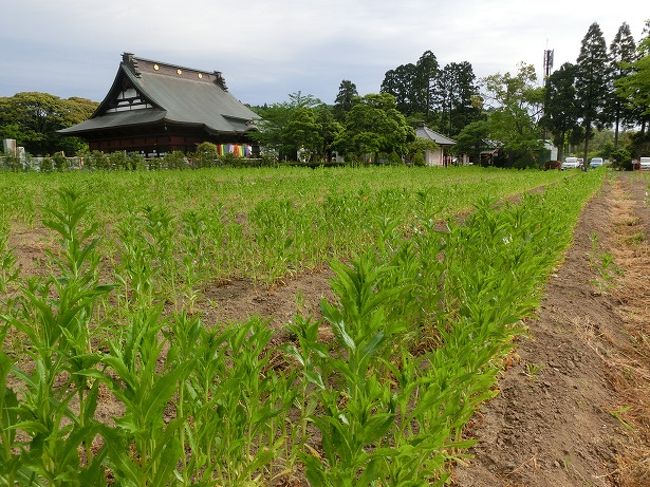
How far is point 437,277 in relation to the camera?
3.38 metres

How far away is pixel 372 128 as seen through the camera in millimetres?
31641

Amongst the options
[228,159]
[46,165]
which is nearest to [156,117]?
[228,159]

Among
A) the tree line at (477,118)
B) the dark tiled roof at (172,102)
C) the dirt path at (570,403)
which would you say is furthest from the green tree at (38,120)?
the dirt path at (570,403)

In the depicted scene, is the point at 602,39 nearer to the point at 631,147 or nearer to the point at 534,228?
the point at 631,147

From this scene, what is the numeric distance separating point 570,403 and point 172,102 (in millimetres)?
31091

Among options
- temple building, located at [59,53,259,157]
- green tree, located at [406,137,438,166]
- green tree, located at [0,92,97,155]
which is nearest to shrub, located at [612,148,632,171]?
green tree, located at [406,137,438,166]

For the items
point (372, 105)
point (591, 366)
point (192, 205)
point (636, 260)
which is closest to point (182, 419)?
point (591, 366)

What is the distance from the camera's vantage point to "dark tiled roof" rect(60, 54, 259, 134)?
92.7ft

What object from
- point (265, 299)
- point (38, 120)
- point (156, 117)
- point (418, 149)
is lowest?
point (265, 299)

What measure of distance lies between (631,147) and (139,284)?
50.6m

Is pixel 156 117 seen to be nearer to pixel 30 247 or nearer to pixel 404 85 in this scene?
pixel 30 247

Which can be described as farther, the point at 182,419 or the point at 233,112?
the point at 233,112

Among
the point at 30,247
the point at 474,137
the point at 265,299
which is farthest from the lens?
the point at 474,137

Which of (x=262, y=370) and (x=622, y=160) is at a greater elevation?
(x=622, y=160)
